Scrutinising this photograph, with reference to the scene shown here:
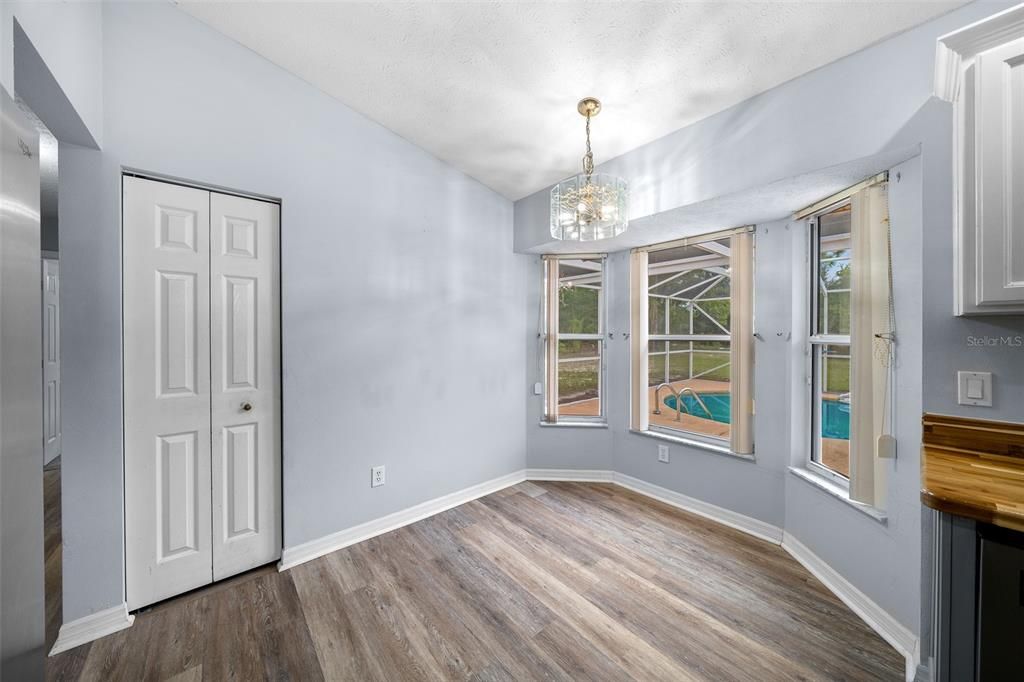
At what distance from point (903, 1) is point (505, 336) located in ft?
8.97

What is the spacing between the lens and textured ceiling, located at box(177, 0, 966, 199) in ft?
5.26

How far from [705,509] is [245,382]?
A: 310cm

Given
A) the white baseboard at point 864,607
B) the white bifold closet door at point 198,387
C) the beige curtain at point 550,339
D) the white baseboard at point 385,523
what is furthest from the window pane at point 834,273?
the white bifold closet door at point 198,387

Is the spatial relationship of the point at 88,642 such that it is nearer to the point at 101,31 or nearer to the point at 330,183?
the point at 330,183

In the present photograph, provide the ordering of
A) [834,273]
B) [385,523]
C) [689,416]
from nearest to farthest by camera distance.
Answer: [834,273], [385,523], [689,416]

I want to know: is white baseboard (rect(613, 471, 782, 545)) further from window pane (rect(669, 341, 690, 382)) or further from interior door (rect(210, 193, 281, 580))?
interior door (rect(210, 193, 281, 580))

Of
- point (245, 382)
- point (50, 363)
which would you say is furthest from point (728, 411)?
point (50, 363)

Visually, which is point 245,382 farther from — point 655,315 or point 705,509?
point 705,509

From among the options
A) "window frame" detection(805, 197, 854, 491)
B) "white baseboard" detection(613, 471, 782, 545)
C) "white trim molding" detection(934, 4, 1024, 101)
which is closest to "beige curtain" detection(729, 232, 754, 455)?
"window frame" detection(805, 197, 854, 491)

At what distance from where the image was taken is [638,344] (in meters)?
3.31

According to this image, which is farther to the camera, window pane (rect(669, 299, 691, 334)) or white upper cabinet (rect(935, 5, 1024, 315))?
window pane (rect(669, 299, 691, 334))

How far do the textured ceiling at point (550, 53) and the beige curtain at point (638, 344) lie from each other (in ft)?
3.55

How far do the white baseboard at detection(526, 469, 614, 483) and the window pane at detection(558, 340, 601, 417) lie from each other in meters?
0.49

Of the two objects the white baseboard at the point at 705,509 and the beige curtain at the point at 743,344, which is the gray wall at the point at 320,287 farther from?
the beige curtain at the point at 743,344
